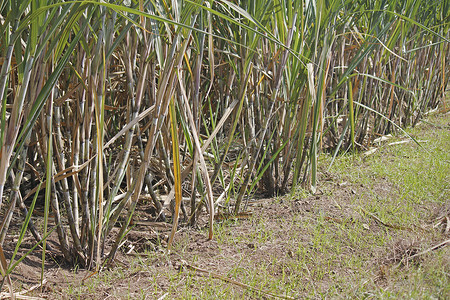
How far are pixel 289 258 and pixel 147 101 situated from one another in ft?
2.79

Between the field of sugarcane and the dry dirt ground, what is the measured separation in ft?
0.27

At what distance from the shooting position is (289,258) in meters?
1.67

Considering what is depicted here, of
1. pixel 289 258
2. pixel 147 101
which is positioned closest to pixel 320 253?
pixel 289 258

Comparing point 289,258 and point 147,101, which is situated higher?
point 147,101

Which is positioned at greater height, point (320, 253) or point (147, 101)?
point (147, 101)

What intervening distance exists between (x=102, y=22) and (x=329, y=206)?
1.31 m

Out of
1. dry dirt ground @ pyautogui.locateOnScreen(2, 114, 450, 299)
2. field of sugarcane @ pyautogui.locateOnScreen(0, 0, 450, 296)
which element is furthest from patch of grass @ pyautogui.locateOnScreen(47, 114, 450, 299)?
field of sugarcane @ pyautogui.locateOnScreen(0, 0, 450, 296)

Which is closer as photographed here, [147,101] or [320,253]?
[320,253]

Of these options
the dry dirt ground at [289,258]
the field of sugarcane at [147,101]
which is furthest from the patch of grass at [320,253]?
the field of sugarcane at [147,101]

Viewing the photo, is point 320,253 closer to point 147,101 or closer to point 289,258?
point 289,258

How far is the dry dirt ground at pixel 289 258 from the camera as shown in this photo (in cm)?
145

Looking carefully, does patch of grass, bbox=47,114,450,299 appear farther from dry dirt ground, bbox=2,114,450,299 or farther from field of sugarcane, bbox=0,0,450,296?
field of sugarcane, bbox=0,0,450,296

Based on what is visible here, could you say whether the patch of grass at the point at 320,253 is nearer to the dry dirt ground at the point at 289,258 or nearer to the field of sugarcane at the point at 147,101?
the dry dirt ground at the point at 289,258

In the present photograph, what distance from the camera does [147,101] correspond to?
2.00 metres
